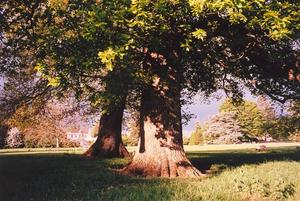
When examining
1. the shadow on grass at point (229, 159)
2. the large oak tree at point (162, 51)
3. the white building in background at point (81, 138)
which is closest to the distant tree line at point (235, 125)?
the white building in background at point (81, 138)

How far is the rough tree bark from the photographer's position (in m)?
20.2

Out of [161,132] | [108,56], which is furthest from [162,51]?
[108,56]

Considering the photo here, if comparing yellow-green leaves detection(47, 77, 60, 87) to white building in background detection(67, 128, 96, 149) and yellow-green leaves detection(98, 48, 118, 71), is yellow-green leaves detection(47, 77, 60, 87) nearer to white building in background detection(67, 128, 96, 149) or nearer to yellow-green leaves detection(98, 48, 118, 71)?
yellow-green leaves detection(98, 48, 118, 71)

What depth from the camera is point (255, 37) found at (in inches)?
818

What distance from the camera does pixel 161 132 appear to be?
2048 centimetres

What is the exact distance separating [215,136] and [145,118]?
87.1m

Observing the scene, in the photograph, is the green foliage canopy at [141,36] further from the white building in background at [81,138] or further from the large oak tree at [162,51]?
the white building in background at [81,138]

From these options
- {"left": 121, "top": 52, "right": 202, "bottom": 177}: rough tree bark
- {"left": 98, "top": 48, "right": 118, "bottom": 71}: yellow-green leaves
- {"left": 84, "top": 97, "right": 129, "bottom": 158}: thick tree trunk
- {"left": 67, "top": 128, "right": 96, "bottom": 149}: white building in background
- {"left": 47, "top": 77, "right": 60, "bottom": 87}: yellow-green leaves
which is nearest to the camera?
{"left": 98, "top": 48, "right": 118, "bottom": 71}: yellow-green leaves

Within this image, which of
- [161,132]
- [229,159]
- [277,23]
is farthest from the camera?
[229,159]

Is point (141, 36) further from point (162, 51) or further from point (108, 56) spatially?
point (162, 51)

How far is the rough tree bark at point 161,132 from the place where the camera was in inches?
794

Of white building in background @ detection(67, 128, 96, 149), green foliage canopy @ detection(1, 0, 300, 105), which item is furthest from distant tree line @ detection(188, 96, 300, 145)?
green foliage canopy @ detection(1, 0, 300, 105)

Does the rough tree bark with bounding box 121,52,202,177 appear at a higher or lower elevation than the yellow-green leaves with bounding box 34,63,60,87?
lower

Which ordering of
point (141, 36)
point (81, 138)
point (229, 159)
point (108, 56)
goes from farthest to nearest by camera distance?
point (81, 138)
point (229, 159)
point (141, 36)
point (108, 56)
